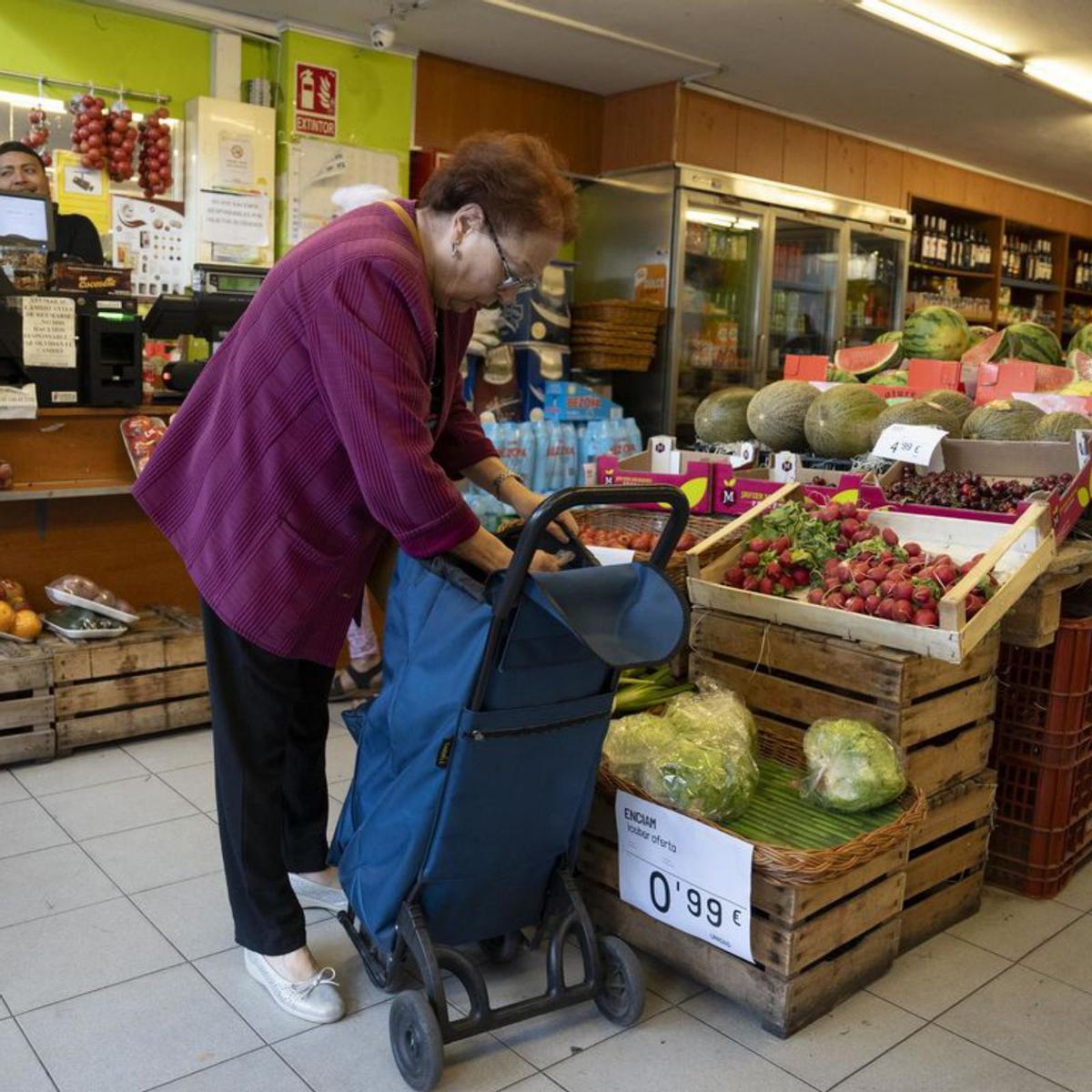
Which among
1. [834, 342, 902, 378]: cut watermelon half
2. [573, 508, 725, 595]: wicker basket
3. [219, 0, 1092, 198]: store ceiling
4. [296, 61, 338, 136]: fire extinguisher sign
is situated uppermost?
[219, 0, 1092, 198]: store ceiling

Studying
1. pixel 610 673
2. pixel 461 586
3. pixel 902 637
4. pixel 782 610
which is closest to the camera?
pixel 461 586

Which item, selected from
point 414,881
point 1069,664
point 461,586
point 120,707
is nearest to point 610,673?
point 461,586

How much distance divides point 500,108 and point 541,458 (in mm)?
1995

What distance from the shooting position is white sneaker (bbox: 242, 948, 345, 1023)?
2123mm

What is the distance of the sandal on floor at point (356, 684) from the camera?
165 inches

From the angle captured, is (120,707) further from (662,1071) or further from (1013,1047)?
(1013,1047)

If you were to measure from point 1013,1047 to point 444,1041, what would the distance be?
1.10 meters

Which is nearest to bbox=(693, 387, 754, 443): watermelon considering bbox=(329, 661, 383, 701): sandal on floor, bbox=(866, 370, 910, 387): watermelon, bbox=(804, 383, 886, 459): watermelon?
bbox=(804, 383, 886, 459): watermelon

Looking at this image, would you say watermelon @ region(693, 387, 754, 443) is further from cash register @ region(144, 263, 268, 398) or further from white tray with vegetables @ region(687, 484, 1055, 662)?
cash register @ region(144, 263, 268, 398)

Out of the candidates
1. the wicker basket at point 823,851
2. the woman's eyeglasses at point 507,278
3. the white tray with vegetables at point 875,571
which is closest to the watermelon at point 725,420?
the white tray with vegetables at point 875,571

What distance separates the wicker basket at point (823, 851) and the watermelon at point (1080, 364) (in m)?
2.43

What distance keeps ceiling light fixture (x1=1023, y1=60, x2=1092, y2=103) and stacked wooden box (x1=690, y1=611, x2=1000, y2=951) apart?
4.31m

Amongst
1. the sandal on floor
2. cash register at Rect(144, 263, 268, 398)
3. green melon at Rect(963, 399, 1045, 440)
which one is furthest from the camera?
the sandal on floor

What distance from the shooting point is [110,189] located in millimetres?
4773
